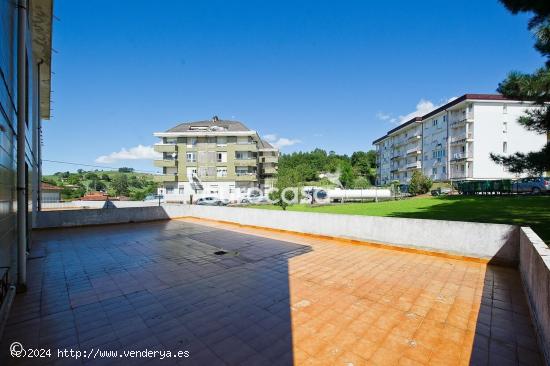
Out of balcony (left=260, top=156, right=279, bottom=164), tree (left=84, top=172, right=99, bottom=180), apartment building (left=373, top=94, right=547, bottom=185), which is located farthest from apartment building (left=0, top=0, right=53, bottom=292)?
tree (left=84, top=172, right=99, bottom=180)

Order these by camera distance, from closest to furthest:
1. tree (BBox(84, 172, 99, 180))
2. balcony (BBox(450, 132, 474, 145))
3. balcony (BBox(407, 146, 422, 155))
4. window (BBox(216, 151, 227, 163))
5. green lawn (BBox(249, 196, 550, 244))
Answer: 1. green lawn (BBox(249, 196, 550, 244))
2. balcony (BBox(450, 132, 474, 145))
3. window (BBox(216, 151, 227, 163))
4. balcony (BBox(407, 146, 422, 155))
5. tree (BBox(84, 172, 99, 180))

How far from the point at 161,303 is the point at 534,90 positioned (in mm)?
11862

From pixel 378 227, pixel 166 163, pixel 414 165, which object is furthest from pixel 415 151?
pixel 378 227

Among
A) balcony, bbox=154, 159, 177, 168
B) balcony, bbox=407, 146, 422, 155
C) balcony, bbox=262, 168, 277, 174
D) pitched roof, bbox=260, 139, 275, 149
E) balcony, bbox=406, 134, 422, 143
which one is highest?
balcony, bbox=406, 134, 422, 143

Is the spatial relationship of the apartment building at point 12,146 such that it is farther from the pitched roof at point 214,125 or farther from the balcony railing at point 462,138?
the balcony railing at point 462,138

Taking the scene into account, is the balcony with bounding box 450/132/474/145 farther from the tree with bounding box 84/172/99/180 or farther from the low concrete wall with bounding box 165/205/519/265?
the tree with bounding box 84/172/99/180

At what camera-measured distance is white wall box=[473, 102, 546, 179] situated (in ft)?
127

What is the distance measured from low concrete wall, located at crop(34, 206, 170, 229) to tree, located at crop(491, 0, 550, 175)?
710 inches

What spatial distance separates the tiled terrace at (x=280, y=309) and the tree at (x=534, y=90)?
4.69m

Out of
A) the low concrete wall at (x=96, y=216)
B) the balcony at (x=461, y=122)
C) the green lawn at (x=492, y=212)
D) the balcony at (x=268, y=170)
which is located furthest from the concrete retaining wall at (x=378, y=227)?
the balcony at (x=461, y=122)

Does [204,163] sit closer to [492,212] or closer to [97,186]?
[492,212]

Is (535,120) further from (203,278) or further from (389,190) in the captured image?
(389,190)

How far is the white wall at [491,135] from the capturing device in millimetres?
38562

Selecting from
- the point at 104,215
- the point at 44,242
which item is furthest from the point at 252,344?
the point at 104,215
